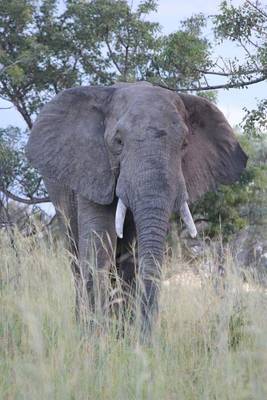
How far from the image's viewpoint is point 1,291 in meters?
8.54

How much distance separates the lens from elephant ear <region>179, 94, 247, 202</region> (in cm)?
858

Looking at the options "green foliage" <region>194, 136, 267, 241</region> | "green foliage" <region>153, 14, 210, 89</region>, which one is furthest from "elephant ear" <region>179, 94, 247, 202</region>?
"green foliage" <region>194, 136, 267, 241</region>

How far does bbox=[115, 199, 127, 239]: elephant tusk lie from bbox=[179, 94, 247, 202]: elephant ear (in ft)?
2.85

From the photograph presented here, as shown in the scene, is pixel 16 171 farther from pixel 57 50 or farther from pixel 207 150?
pixel 207 150

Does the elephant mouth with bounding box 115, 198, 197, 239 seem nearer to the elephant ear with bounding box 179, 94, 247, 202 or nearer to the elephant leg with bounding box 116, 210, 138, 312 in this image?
the elephant leg with bounding box 116, 210, 138, 312

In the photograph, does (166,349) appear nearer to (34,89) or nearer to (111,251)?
(111,251)

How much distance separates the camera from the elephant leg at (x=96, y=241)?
25.4 ft

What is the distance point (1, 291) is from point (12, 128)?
14.4 meters

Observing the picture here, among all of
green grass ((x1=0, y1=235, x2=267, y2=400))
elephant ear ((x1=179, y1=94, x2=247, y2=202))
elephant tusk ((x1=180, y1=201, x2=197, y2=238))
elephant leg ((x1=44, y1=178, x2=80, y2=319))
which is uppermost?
elephant ear ((x1=179, y1=94, x2=247, y2=202))

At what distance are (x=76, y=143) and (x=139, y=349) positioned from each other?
357 cm

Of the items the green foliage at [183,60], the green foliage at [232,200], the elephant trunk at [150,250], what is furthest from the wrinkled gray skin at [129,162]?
the green foliage at [232,200]

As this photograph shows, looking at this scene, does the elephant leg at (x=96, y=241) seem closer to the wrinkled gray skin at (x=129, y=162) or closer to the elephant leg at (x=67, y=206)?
the wrinkled gray skin at (x=129, y=162)

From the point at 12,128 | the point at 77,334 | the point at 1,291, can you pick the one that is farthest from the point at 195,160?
the point at 12,128

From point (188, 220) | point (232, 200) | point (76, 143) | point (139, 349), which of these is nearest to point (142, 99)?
point (76, 143)
